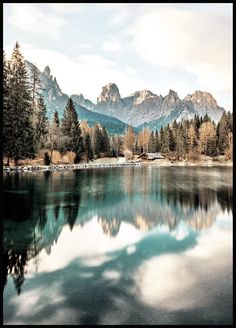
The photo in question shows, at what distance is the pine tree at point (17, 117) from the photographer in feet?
158

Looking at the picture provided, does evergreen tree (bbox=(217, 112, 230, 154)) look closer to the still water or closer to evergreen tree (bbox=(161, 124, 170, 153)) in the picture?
evergreen tree (bbox=(161, 124, 170, 153))

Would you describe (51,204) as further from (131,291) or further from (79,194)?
(131,291)

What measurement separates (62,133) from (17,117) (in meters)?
22.8

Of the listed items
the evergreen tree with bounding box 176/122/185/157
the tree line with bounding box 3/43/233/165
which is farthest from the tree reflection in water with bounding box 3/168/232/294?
the evergreen tree with bounding box 176/122/185/157

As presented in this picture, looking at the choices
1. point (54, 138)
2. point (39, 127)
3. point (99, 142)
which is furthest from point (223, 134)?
point (39, 127)

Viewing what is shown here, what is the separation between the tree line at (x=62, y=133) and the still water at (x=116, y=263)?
98.1 ft

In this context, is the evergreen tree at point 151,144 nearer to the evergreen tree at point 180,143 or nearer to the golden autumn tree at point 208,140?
the evergreen tree at point 180,143

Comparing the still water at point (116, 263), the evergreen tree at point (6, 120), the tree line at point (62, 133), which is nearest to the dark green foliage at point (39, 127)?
the tree line at point (62, 133)

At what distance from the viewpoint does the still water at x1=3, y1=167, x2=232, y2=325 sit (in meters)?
7.63

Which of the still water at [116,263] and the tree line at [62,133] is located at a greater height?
the tree line at [62,133]

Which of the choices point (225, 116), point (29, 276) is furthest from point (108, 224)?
point (225, 116)

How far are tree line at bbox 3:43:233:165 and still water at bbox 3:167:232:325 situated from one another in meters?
29.9

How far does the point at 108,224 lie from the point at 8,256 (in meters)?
6.09

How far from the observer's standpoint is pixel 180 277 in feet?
32.4
